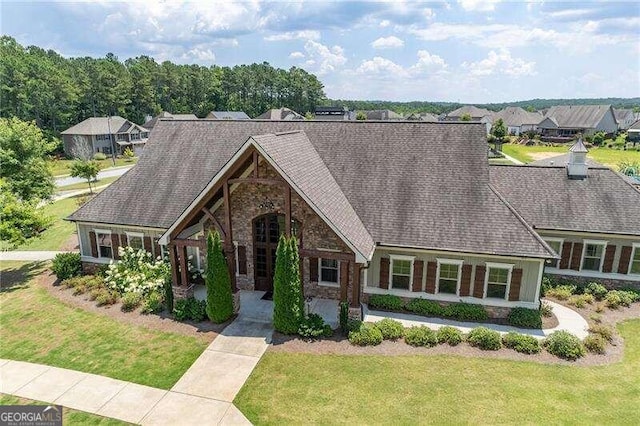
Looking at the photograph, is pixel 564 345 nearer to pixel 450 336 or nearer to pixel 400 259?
pixel 450 336

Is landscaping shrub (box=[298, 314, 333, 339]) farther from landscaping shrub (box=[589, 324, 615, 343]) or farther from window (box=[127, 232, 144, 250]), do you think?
window (box=[127, 232, 144, 250])

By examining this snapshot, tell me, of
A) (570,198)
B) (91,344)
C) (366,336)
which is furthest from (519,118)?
(91,344)

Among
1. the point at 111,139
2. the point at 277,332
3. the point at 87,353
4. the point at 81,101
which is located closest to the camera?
the point at 87,353

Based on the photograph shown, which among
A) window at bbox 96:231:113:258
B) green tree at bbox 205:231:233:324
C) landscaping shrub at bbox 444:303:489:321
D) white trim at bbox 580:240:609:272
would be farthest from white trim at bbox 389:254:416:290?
window at bbox 96:231:113:258

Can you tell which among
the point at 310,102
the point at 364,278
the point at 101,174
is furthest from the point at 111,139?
the point at 310,102

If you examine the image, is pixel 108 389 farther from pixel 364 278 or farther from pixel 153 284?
pixel 364 278

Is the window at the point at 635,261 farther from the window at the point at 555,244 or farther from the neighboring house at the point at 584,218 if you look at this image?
the window at the point at 555,244

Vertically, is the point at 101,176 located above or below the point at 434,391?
below
